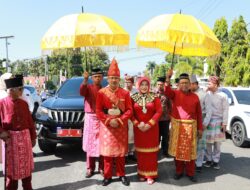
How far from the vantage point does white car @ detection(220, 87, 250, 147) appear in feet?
30.9

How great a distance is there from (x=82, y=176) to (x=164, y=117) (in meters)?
2.40

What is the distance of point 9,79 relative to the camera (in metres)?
4.88

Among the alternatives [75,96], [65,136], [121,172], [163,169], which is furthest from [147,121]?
[75,96]

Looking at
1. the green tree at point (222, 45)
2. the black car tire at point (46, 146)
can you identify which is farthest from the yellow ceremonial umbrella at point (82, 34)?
the green tree at point (222, 45)

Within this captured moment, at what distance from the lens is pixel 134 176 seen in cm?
641

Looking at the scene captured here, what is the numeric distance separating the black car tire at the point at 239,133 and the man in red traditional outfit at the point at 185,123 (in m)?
3.69

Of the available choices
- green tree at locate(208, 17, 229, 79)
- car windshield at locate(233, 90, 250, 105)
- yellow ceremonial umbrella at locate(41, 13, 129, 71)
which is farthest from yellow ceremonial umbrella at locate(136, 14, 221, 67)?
green tree at locate(208, 17, 229, 79)

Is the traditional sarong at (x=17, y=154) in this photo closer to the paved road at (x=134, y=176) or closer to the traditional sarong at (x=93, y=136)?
the paved road at (x=134, y=176)

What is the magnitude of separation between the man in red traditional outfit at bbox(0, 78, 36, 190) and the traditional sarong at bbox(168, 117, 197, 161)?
2.65 meters

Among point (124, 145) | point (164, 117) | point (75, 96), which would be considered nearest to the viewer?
point (124, 145)

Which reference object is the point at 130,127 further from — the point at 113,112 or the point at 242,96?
the point at 242,96

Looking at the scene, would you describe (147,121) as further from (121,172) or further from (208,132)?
(208,132)

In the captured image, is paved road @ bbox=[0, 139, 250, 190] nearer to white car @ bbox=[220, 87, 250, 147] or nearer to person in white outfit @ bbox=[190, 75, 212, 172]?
person in white outfit @ bbox=[190, 75, 212, 172]

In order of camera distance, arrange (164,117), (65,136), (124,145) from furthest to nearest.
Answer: (164,117) → (65,136) → (124,145)
